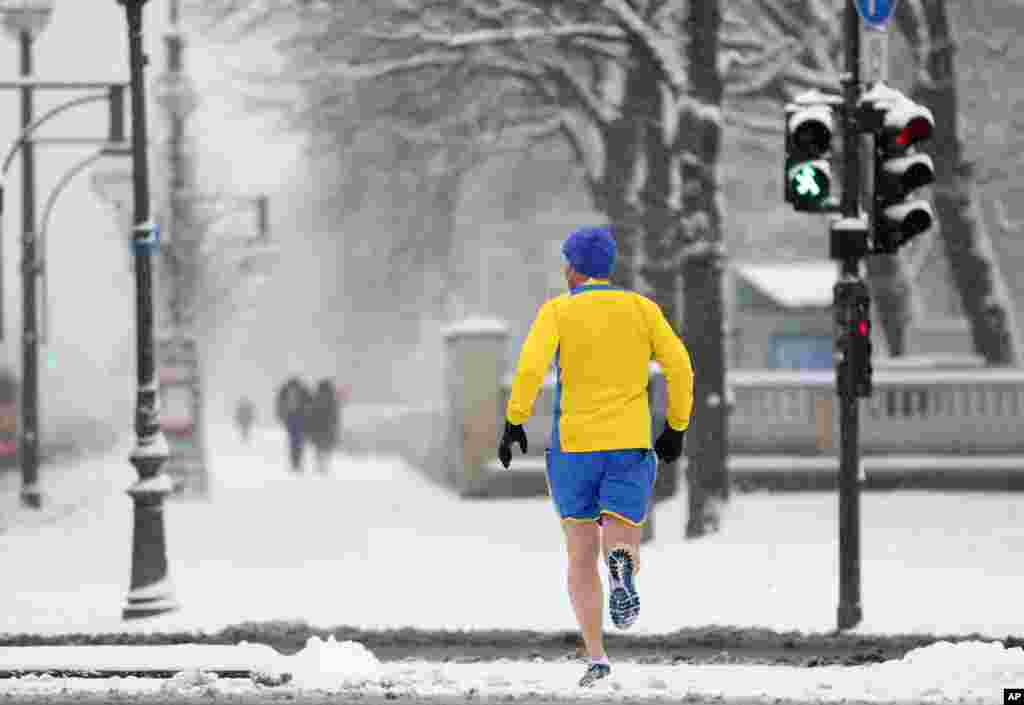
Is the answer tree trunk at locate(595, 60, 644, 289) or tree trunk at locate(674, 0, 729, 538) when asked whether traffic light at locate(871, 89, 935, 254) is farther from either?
tree trunk at locate(595, 60, 644, 289)

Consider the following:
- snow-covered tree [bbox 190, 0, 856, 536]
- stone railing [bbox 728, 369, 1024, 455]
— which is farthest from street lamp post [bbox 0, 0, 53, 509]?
stone railing [bbox 728, 369, 1024, 455]

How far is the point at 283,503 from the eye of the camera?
863 inches

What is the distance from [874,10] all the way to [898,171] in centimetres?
93

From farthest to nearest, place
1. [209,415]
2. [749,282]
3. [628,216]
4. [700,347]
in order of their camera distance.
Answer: [209,415], [749,282], [628,216], [700,347]

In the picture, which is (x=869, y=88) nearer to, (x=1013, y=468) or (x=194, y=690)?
(x=194, y=690)

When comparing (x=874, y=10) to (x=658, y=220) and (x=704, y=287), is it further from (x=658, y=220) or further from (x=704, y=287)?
(x=658, y=220)

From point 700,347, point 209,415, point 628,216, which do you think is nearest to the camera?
point 700,347

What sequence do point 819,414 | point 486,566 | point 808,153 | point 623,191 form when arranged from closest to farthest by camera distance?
point 808,153
point 486,566
point 819,414
point 623,191

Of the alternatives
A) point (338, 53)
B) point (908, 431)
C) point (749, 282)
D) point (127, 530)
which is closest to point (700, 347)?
point (908, 431)

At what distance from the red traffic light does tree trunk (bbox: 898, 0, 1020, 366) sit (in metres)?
10.6

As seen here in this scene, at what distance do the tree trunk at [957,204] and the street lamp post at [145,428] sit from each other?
11.1 meters

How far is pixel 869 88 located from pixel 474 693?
14.5 feet

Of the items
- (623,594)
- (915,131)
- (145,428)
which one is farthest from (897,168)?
(145,428)

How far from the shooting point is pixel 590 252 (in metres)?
7.36
